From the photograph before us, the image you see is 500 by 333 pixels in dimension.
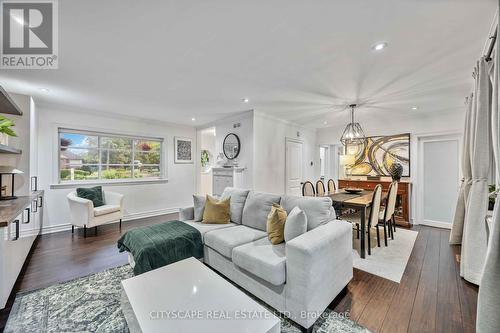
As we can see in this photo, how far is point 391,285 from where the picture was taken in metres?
2.28

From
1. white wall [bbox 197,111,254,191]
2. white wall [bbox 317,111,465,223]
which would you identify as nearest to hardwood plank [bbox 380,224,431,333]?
white wall [bbox 317,111,465,223]

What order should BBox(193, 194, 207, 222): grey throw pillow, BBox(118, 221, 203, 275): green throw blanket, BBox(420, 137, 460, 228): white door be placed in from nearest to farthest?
1. BBox(118, 221, 203, 275): green throw blanket
2. BBox(193, 194, 207, 222): grey throw pillow
3. BBox(420, 137, 460, 228): white door

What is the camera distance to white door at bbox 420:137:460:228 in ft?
14.6

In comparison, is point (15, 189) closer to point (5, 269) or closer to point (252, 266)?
point (5, 269)

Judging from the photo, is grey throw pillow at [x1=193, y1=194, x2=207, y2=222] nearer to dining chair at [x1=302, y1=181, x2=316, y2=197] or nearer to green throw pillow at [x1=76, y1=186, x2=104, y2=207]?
dining chair at [x1=302, y1=181, x2=316, y2=197]

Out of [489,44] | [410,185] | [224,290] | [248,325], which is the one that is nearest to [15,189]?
[224,290]

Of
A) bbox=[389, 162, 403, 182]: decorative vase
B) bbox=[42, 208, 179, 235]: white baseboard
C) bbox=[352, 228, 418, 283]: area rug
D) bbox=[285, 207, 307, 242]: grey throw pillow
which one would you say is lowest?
bbox=[352, 228, 418, 283]: area rug

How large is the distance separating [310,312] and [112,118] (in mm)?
5292

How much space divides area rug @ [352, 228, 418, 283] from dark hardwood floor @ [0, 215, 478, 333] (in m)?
0.08

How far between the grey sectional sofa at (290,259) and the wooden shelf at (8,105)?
2732 mm

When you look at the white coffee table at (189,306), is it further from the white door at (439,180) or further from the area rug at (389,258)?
the white door at (439,180)

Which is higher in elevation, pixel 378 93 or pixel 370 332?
pixel 378 93

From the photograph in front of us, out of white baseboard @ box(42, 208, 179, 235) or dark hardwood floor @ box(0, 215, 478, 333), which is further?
white baseboard @ box(42, 208, 179, 235)

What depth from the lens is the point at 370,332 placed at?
5.34 ft
